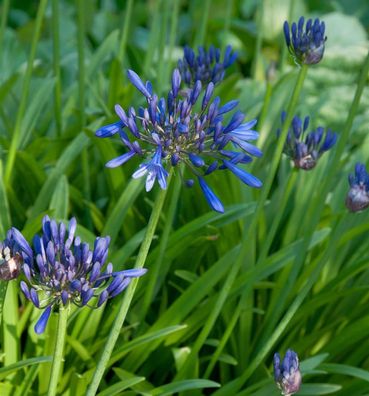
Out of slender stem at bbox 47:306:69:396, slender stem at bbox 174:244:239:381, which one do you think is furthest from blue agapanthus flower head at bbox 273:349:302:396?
slender stem at bbox 47:306:69:396

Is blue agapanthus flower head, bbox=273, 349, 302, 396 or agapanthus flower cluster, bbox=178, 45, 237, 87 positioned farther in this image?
agapanthus flower cluster, bbox=178, 45, 237, 87

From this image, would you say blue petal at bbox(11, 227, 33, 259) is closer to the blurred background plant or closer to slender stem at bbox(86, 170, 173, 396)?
slender stem at bbox(86, 170, 173, 396)

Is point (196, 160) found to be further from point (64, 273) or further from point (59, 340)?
point (59, 340)

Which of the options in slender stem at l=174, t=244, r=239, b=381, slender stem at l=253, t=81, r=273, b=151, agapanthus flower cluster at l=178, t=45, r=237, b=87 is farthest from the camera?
slender stem at l=253, t=81, r=273, b=151

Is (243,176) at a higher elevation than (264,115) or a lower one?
higher

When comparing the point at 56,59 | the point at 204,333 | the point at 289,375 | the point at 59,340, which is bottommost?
the point at 204,333

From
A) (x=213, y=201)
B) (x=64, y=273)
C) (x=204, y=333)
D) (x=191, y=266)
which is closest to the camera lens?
(x=64, y=273)

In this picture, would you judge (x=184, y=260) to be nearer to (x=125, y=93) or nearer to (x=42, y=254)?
(x=125, y=93)

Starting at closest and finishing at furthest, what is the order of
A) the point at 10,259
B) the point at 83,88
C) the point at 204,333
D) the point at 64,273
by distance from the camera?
the point at 64,273 < the point at 10,259 < the point at 204,333 < the point at 83,88

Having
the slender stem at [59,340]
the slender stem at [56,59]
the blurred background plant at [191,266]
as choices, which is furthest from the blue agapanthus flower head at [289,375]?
the slender stem at [56,59]

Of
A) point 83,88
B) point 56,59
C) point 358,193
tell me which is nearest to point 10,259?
point 358,193

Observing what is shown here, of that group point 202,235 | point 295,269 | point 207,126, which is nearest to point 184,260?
point 202,235

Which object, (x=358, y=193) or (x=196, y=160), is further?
(x=358, y=193)
